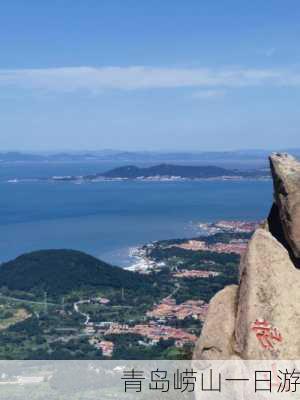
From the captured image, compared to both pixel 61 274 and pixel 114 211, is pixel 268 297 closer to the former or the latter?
pixel 61 274

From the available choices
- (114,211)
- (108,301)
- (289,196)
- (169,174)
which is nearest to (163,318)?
(108,301)

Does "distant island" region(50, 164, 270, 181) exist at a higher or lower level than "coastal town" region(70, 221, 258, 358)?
higher

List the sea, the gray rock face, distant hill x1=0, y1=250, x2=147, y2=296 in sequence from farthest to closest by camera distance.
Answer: the sea
distant hill x1=0, y1=250, x2=147, y2=296
the gray rock face

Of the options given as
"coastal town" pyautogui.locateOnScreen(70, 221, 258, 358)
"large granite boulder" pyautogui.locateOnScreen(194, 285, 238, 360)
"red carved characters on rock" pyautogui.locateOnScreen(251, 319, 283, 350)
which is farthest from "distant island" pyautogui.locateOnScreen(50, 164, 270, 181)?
"red carved characters on rock" pyautogui.locateOnScreen(251, 319, 283, 350)

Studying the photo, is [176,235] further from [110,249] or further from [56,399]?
[56,399]

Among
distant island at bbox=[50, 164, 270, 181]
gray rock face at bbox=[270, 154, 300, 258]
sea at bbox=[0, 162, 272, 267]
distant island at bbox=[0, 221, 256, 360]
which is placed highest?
gray rock face at bbox=[270, 154, 300, 258]

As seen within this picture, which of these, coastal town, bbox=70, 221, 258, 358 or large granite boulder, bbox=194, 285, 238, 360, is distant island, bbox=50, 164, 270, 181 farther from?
large granite boulder, bbox=194, 285, 238, 360

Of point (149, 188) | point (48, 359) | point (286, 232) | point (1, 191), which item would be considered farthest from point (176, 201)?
point (286, 232)

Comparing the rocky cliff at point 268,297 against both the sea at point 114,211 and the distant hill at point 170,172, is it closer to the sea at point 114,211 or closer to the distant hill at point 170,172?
the sea at point 114,211

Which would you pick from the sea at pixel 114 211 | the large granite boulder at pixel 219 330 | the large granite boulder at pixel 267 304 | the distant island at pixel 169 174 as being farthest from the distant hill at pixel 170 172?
the large granite boulder at pixel 267 304
